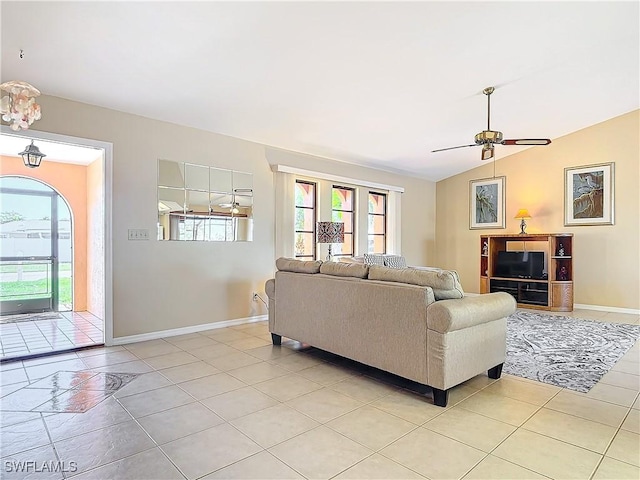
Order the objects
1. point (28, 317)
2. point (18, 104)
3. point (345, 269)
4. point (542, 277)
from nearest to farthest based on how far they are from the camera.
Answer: point (18, 104)
point (345, 269)
point (28, 317)
point (542, 277)

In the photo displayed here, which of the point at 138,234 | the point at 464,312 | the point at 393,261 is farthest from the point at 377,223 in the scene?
the point at 464,312

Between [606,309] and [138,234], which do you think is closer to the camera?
[138,234]

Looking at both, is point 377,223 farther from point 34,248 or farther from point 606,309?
point 34,248

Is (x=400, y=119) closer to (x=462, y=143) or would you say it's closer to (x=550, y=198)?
(x=462, y=143)

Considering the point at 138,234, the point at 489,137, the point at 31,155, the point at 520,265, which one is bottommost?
the point at 520,265

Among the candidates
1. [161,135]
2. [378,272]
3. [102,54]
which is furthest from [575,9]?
[161,135]

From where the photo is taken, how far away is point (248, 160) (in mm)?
5062

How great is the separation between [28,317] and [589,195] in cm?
896

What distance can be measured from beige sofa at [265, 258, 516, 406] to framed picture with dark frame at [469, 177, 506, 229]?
16.0 feet

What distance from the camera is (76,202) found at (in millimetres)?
6090

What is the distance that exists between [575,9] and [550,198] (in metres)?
4.17

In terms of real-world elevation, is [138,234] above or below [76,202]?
below

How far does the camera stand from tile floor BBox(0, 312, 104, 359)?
387 cm

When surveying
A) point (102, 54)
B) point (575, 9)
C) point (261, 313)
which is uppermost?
point (575, 9)
